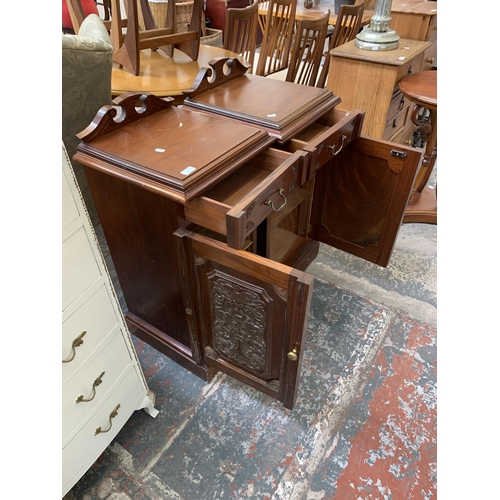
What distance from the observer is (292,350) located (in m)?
0.86

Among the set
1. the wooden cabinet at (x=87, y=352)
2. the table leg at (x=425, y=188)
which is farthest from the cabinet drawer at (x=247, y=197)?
the table leg at (x=425, y=188)

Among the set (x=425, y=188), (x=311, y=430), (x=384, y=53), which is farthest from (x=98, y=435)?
(x=384, y=53)

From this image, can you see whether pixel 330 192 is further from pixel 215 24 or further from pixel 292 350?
pixel 215 24

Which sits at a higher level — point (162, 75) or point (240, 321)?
point (162, 75)

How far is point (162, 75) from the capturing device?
5.52ft

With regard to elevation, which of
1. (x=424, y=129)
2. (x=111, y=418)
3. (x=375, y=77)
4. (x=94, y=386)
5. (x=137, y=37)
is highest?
(x=137, y=37)

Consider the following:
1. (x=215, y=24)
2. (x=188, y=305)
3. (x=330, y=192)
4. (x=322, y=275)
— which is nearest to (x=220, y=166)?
(x=188, y=305)

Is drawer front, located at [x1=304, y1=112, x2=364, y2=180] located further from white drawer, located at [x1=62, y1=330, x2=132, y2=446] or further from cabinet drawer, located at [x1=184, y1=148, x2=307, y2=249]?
white drawer, located at [x1=62, y1=330, x2=132, y2=446]

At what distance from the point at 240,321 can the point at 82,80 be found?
2.88ft

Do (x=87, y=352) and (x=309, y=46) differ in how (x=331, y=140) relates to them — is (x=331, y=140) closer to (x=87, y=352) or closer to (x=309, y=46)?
(x=87, y=352)

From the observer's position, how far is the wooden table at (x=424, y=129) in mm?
1556

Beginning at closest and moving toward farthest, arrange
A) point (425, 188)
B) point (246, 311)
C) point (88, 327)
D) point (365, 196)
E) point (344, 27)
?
point (88, 327), point (246, 311), point (365, 196), point (425, 188), point (344, 27)

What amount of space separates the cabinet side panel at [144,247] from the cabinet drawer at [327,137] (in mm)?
385

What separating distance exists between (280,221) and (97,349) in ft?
2.13
